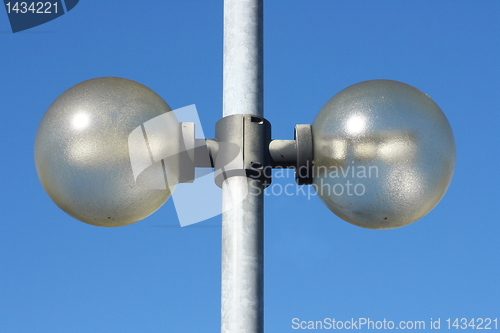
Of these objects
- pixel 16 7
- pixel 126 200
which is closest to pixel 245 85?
pixel 126 200

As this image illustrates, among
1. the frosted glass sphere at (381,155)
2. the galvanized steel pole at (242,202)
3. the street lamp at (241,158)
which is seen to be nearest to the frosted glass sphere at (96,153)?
the street lamp at (241,158)

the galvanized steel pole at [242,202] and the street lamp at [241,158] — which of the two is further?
the street lamp at [241,158]

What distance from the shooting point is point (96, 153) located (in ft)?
12.8

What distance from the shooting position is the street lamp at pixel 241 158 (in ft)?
12.9

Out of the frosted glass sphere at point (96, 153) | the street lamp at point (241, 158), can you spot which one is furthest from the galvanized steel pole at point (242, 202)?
the frosted glass sphere at point (96, 153)

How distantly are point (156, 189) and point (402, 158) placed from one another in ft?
4.70

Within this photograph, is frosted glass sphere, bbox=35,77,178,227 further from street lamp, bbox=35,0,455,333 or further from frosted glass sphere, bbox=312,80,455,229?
frosted glass sphere, bbox=312,80,455,229

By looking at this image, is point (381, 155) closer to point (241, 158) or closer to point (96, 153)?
point (241, 158)

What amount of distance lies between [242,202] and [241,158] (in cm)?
25

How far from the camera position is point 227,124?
13.4 feet

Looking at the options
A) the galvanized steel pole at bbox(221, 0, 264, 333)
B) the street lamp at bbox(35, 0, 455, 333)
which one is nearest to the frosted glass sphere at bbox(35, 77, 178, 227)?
the street lamp at bbox(35, 0, 455, 333)

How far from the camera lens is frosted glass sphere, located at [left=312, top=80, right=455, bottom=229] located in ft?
13.0

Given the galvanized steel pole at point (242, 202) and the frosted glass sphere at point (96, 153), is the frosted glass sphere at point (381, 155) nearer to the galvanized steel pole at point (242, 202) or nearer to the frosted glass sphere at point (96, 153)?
the galvanized steel pole at point (242, 202)

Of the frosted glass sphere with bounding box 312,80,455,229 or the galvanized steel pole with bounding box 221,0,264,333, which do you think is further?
the frosted glass sphere with bounding box 312,80,455,229
